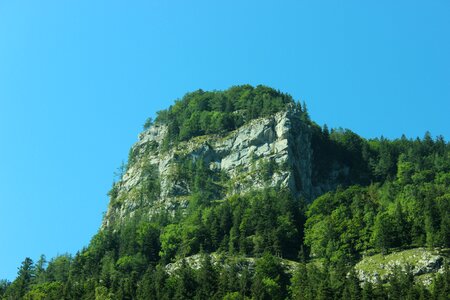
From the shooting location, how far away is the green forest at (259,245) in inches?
4716

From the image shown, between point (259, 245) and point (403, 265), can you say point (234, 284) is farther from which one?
point (403, 265)

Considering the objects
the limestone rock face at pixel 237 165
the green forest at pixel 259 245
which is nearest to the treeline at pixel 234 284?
the green forest at pixel 259 245

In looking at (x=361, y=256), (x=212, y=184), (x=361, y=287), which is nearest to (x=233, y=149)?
(x=212, y=184)

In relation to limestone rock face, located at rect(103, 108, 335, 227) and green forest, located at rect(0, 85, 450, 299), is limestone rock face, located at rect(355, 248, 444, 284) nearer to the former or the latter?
Answer: green forest, located at rect(0, 85, 450, 299)

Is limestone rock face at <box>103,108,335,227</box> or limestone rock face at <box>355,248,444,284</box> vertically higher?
limestone rock face at <box>103,108,335,227</box>

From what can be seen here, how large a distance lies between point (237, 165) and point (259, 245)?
43706mm

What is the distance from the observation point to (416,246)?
A: 128500 millimetres

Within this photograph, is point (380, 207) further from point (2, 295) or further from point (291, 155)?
point (2, 295)

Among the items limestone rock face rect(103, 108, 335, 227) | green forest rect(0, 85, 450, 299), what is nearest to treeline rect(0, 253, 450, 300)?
green forest rect(0, 85, 450, 299)

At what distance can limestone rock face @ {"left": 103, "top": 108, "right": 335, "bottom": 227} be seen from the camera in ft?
568

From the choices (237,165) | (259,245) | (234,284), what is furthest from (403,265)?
(237,165)

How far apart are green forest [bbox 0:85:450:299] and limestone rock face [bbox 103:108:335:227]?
2008 millimetres

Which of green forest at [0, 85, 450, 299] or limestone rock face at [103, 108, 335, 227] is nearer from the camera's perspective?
green forest at [0, 85, 450, 299]

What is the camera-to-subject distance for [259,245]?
13925 centimetres
